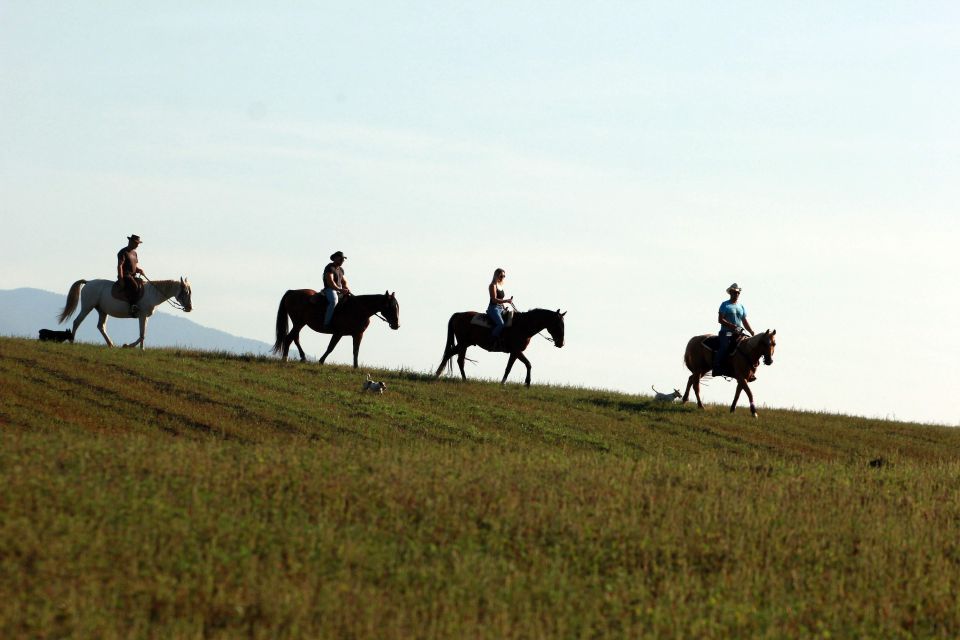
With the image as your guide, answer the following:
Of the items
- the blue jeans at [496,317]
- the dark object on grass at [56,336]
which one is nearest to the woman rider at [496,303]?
the blue jeans at [496,317]

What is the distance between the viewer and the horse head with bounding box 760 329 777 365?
1134 inches

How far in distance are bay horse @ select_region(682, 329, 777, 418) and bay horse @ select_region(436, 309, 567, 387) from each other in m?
3.32

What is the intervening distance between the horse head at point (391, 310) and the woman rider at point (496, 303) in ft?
7.66

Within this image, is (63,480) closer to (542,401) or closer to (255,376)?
(255,376)

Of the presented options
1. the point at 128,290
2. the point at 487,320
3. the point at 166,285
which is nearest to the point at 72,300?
the point at 128,290

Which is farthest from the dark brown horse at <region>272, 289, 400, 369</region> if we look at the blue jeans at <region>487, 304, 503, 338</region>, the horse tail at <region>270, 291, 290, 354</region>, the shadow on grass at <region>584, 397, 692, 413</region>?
the shadow on grass at <region>584, 397, 692, 413</region>

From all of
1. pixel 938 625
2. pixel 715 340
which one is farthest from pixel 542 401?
pixel 938 625

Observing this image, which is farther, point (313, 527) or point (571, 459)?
point (571, 459)

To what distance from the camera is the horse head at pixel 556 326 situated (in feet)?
102

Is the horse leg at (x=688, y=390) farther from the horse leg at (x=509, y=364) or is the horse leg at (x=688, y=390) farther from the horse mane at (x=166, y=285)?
the horse mane at (x=166, y=285)

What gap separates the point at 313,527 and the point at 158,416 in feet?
33.4

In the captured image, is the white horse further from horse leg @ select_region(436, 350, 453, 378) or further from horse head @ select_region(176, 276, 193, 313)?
horse leg @ select_region(436, 350, 453, 378)

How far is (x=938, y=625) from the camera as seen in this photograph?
11.8 metres

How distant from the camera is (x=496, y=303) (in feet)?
102
